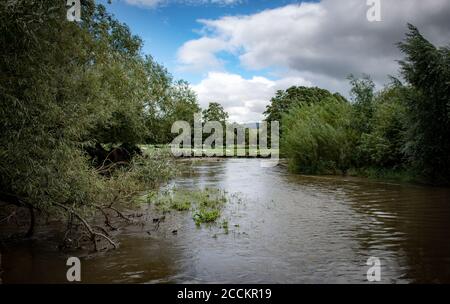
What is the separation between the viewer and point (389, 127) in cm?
2517

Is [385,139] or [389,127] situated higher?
[389,127]

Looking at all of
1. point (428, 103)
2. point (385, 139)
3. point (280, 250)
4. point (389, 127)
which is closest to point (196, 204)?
point (280, 250)

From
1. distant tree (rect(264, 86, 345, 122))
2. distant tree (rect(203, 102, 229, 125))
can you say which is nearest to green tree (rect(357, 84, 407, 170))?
distant tree (rect(264, 86, 345, 122))

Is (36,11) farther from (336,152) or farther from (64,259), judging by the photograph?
(336,152)

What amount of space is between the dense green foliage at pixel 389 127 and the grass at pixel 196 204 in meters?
10.8

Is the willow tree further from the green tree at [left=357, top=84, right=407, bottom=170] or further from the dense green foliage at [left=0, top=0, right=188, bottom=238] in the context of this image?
the green tree at [left=357, top=84, right=407, bottom=170]

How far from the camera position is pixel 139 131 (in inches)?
1024

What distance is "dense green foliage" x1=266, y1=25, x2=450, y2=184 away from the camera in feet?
64.3

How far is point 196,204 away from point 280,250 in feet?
22.6

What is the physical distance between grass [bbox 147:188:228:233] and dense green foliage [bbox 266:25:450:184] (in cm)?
1084

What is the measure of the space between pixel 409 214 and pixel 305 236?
4921 millimetres

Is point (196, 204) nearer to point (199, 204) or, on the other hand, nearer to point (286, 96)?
point (199, 204)

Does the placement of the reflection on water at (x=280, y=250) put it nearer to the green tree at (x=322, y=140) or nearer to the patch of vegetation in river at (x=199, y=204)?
the patch of vegetation in river at (x=199, y=204)

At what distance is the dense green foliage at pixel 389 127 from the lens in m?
19.6
